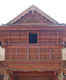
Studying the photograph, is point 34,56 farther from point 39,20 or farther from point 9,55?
point 39,20

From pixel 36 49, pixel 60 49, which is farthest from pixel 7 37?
pixel 60 49

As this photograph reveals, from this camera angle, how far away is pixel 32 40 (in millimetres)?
10109

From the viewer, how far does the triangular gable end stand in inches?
393

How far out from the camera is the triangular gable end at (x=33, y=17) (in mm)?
9992

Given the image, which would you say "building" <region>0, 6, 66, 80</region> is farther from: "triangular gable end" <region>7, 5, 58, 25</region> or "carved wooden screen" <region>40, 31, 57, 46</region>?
"triangular gable end" <region>7, 5, 58, 25</region>

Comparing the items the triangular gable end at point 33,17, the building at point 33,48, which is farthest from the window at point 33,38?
the triangular gable end at point 33,17

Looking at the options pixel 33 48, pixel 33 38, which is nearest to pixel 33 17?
pixel 33 38

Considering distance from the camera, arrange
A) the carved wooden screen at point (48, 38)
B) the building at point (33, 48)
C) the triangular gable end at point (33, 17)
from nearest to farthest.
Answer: the building at point (33, 48) → the carved wooden screen at point (48, 38) → the triangular gable end at point (33, 17)

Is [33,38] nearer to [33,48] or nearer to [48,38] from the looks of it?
[33,48]

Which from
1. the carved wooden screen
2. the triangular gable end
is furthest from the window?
the triangular gable end

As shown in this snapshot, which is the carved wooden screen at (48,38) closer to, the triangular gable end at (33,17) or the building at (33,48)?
the building at (33,48)

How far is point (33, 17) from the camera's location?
1042 centimetres

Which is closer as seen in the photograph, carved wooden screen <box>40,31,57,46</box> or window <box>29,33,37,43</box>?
carved wooden screen <box>40,31,57,46</box>

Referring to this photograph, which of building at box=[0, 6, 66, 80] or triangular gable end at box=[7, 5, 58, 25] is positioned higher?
triangular gable end at box=[7, 5, 58, 25]
